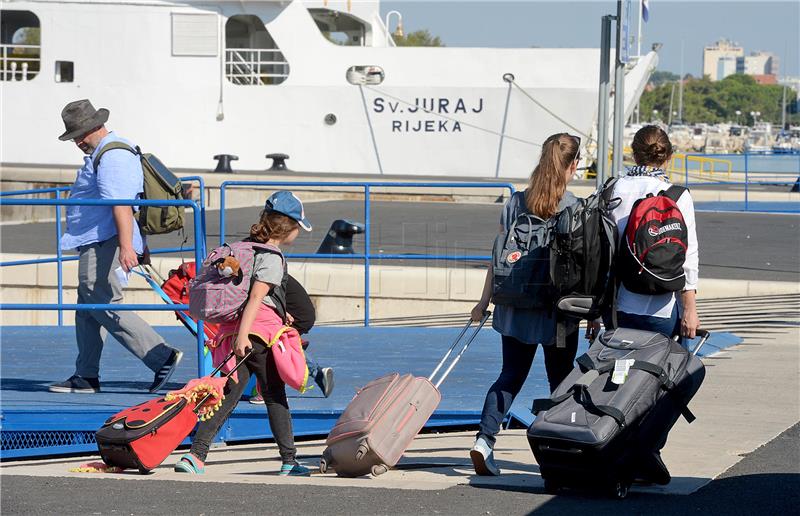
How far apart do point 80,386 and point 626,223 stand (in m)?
3.43

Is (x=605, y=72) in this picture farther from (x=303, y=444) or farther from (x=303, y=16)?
(x=303, y=16)

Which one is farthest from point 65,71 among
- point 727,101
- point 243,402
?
point 727,101

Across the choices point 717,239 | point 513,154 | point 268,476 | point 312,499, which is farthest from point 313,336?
point 513,154

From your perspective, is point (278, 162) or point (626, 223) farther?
point (278, 162)

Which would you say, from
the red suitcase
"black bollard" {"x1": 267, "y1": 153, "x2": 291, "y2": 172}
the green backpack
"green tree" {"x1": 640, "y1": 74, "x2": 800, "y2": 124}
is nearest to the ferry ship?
"black bollard" {"x1": 267, "y1": 153, "x2": 291, "y2": 172}

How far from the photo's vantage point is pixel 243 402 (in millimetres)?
6473

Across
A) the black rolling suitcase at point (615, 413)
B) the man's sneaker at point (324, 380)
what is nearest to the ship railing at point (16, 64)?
the man's sneaker at point (324, 380)

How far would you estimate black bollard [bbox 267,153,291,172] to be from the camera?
75.4 ft

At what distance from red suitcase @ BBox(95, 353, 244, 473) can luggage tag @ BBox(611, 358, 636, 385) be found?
1613 millimetres

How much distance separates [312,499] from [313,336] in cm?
442

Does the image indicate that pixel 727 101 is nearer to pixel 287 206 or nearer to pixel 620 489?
pixel 287 206

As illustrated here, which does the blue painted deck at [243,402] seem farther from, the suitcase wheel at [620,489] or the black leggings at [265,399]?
the suitcase wheel at [620,489]

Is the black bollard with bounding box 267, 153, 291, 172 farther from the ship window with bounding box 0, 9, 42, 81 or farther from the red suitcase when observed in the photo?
the red suitcase

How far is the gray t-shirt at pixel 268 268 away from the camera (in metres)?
5.00
